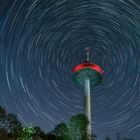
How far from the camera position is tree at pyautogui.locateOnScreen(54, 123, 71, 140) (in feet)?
131

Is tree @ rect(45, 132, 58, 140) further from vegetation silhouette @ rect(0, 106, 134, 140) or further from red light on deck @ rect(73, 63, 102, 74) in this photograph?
red light on deck @ rect(73, 63, 102, 74)

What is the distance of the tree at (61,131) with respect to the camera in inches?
1577

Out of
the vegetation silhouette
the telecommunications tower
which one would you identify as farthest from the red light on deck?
the vegetation silhouette

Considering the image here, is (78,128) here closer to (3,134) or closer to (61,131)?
(61,131)

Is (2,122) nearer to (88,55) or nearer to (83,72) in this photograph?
(83,72)

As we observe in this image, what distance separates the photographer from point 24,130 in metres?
35.8

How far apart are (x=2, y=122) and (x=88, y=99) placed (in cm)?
3414

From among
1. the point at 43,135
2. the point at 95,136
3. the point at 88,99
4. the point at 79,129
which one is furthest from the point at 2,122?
the point at 88,99

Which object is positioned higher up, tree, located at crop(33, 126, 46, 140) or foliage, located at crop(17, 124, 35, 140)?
tree, located at crop(33, 126, 46, 140)

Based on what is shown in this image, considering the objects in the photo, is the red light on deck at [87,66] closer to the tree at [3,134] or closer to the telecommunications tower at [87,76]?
the telecommunications tower at [87,76]

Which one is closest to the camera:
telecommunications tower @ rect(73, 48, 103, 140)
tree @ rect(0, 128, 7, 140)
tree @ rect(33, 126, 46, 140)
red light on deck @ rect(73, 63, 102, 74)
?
tree @ rect(0, 128, 7, 140)

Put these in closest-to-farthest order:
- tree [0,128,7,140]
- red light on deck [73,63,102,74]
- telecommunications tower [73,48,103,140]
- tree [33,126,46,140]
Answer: tree [0,128,7,140] < tree [33,126,46,140] < telecommunications tower [73,48,103,140] < red light on deck [73,63,102,74]

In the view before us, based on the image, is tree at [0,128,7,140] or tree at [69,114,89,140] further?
tree at [69,114,89,140]

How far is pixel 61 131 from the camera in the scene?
4044 cm
